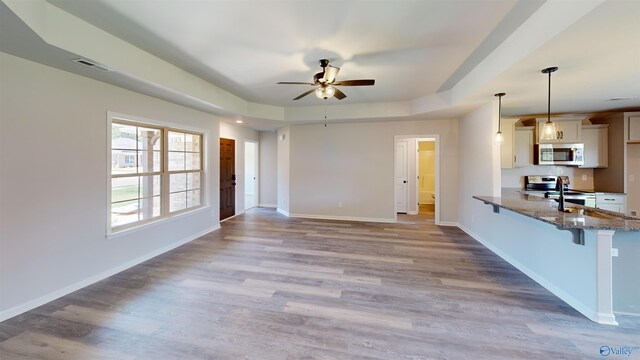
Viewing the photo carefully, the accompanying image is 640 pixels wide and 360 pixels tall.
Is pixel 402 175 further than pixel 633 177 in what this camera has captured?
Yes

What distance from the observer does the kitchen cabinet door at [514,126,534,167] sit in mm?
4957

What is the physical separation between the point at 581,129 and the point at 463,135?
2042mm

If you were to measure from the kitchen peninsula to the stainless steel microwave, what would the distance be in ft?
7.42

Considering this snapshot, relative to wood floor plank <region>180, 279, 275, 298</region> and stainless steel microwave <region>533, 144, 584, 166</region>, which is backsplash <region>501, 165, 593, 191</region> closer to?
stainless steel microwave <region>533, 144, 584, 166</region>

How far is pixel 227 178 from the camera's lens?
657 centimetres

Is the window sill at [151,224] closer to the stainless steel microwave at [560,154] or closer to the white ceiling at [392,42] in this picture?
the white ceiling at [392,42]

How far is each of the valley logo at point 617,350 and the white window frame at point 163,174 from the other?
5185 millimetres

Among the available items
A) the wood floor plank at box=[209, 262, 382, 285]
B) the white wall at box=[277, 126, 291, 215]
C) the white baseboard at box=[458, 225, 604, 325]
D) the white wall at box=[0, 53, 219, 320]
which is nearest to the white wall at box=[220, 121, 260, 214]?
the white wall at box=[277, 126, 291, 215]

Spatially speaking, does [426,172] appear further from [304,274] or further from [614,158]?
[304,274]

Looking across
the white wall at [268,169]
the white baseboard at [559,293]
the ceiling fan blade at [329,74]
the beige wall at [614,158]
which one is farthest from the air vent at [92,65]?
the beige wall at [614,158]

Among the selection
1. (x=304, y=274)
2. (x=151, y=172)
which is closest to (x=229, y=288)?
(x=304, y=274)

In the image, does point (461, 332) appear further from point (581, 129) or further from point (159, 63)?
point (581, 129)

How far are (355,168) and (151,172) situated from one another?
14.2ft

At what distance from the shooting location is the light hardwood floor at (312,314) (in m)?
1.96
